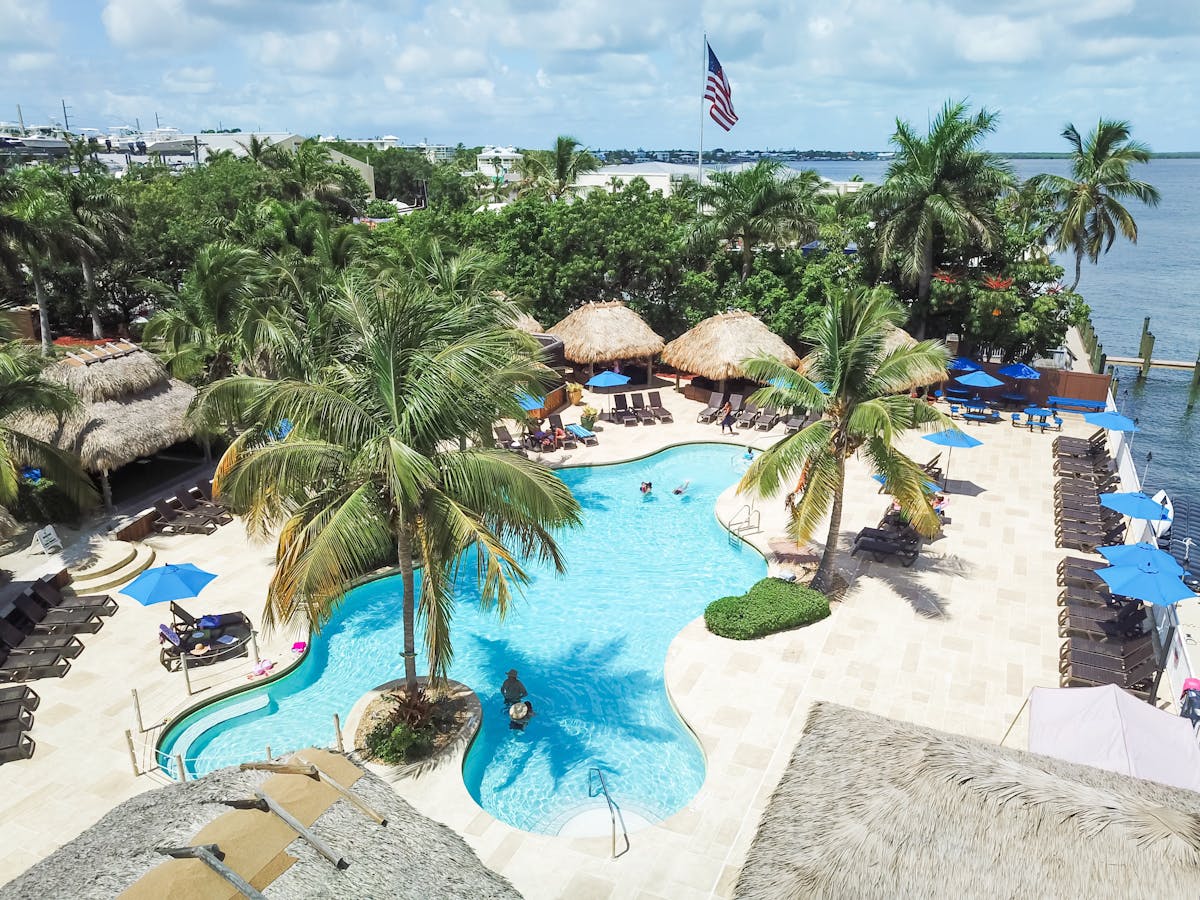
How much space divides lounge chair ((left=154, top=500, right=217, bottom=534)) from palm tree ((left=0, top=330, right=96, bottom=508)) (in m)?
1.30

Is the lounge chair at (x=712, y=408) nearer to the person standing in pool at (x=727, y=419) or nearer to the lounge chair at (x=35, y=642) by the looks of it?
the person standing in pool at (x=727, y=419)

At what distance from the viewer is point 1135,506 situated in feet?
49.5

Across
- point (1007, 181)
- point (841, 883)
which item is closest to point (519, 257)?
point (1007, 181)

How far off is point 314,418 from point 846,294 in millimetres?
9044

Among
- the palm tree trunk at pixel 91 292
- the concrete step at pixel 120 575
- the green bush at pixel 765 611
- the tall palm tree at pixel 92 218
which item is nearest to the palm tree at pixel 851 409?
the green bush at pixel 765 611

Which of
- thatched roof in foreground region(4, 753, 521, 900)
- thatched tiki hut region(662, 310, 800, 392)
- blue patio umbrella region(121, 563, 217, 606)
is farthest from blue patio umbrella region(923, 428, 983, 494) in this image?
blue patio umbrella region(121, 563, 217, 606)

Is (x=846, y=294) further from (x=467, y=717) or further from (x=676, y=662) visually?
(x=467, y=717)

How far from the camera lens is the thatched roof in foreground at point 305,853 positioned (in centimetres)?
600

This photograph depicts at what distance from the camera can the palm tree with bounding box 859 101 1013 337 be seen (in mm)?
24766

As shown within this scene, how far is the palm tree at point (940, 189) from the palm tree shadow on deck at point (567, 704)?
61.4ft

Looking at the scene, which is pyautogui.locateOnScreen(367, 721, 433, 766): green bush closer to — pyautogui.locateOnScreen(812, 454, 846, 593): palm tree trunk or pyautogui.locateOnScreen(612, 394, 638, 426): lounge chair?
pyautogui.locateOnScreen(812, 454, 846, 593): palm tree trunk

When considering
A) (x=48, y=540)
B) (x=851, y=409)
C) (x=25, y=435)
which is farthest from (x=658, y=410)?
(x=25, y=435)

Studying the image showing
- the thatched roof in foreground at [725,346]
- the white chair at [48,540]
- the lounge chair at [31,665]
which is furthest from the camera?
the thatched roof in foreground at [725,346]

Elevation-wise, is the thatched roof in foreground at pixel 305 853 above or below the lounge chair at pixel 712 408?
above
